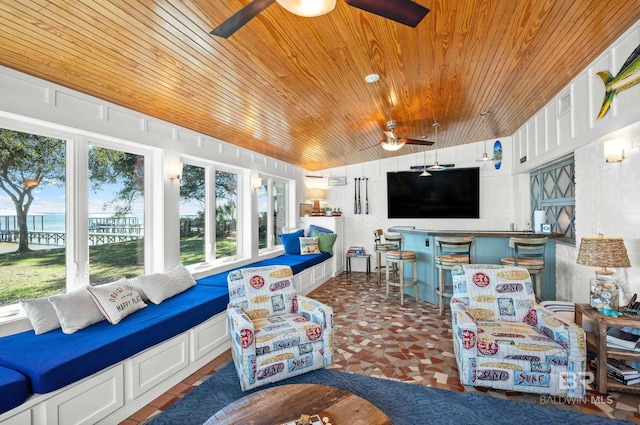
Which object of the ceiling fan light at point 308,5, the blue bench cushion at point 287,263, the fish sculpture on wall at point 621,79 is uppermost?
the fish sculpture on wall at point 621,79

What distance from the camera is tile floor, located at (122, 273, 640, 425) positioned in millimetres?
2297

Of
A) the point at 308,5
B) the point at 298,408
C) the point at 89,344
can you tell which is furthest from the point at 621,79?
the point at 89,344

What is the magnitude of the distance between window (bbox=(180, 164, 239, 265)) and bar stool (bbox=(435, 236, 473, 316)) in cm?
326

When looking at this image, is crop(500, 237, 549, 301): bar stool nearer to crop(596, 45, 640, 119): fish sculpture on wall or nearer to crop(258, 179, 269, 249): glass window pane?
crop(596, 45, 640, 119): fish sculpture on wall

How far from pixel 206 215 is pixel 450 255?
356 cm

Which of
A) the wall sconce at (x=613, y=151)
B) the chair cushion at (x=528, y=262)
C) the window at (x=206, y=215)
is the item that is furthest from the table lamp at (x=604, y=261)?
the window at (x=206, y=215)

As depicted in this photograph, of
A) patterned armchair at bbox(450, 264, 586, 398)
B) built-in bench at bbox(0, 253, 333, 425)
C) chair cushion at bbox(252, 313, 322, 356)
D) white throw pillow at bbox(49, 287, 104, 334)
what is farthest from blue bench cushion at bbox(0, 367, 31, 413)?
patterned armchair at bbox(450, 264, 586, 398)

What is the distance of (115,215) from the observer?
3.27m

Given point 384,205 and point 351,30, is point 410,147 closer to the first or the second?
point 384,205

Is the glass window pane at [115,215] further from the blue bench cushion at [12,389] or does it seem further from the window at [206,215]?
the blue bench cushion at [12,389]

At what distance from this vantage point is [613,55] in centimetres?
267

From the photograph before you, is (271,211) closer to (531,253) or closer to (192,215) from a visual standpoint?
(192,215)

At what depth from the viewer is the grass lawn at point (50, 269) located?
8.13ft

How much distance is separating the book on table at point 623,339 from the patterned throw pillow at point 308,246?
4.43 metres
